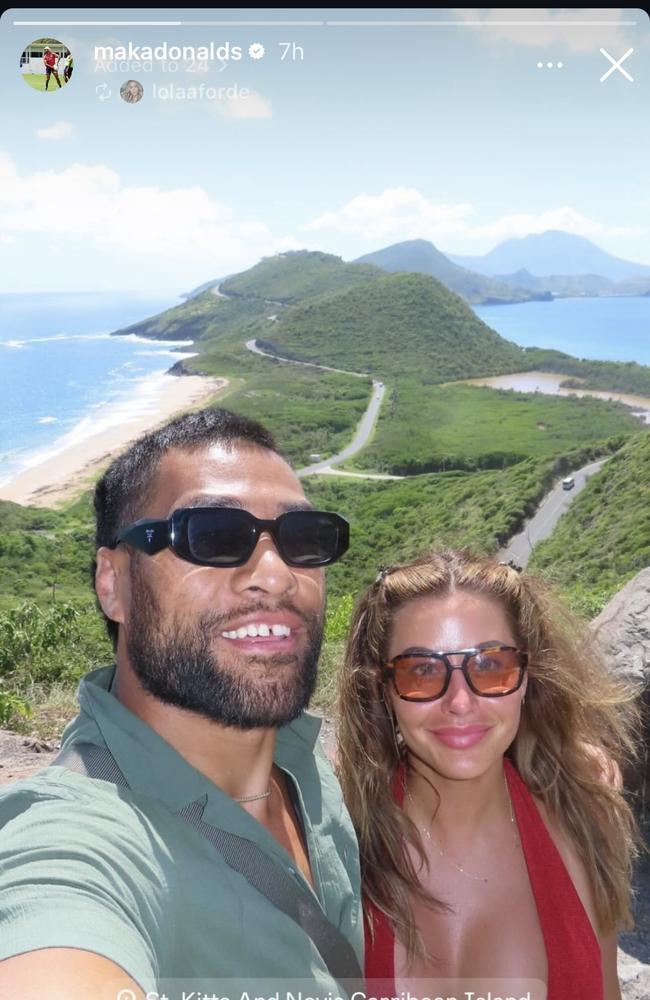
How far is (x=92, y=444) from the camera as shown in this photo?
14.0 meters

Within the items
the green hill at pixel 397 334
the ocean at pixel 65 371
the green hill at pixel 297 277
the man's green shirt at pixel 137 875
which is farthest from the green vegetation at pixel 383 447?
the ocean at pixel 65 371

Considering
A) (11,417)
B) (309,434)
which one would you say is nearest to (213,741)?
(11,417)

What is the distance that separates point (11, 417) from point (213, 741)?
1267 cm

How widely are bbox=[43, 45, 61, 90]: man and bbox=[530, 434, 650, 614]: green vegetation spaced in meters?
9.69

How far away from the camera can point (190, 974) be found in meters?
0.99

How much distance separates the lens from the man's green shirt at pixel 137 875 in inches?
34.1

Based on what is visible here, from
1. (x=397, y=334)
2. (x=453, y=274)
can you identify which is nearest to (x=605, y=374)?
(x=397, y=334)

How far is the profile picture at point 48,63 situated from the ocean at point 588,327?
44.5 metres

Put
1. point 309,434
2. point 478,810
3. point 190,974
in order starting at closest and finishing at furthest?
point 190,974, point 478,810, point 309,434

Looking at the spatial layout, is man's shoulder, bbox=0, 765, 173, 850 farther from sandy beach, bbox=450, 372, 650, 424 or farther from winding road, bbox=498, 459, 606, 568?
sandy beach, bbox=450, 372, 650, 424

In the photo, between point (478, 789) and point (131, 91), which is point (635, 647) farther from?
point (131, 91)

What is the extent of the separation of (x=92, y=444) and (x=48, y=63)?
12.5 meters

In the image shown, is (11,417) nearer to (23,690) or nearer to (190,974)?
(23,690)

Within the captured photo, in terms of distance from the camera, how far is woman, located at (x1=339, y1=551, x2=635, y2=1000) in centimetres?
142
